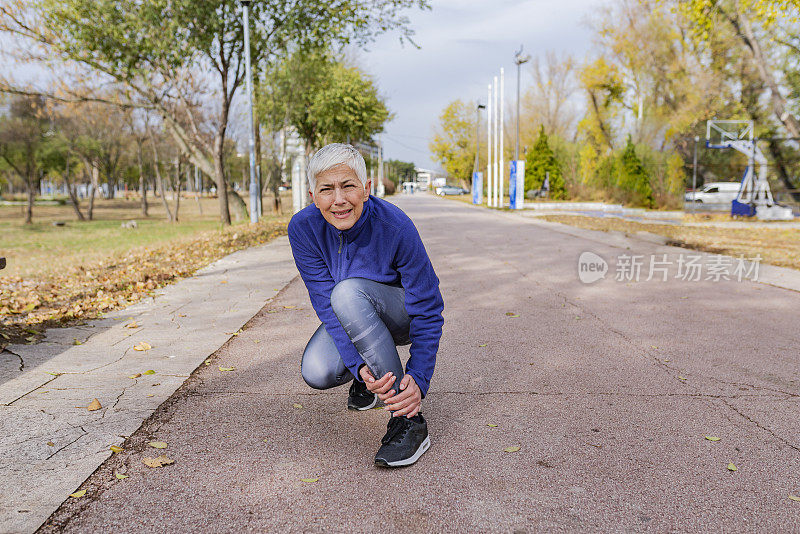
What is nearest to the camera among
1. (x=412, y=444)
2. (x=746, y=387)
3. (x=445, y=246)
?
(x=412, y=444)

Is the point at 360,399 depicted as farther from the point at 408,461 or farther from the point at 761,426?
the point at 761,426

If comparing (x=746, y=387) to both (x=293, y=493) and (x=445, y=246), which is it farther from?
(x=445, y=246)

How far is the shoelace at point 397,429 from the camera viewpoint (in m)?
2.77

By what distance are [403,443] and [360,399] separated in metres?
0.74

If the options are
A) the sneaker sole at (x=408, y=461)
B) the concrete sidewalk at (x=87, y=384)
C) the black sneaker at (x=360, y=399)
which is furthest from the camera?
the black sneaker at (x=360, y=399)

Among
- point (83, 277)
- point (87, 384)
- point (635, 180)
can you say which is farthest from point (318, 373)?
point (635, 180)

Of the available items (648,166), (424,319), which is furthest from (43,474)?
(648,166)

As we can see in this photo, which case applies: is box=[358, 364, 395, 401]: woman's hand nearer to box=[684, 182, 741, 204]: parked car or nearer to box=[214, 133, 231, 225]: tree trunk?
box=[214, 133, 231, 225]: tree trunk

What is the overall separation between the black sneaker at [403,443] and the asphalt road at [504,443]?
0.18 ft

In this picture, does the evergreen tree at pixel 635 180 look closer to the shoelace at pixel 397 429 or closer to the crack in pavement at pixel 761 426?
the crack in pavement at pixel 761 426

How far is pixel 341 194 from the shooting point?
8.57 feet

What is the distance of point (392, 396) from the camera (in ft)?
8.60

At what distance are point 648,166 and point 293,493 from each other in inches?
1087

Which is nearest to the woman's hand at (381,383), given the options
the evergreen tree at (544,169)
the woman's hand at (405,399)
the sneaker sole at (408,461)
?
the woman's hand at (405,399)
